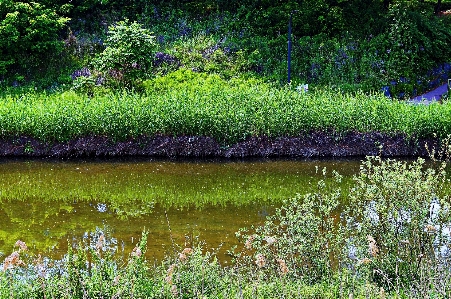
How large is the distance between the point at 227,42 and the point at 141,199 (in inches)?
415

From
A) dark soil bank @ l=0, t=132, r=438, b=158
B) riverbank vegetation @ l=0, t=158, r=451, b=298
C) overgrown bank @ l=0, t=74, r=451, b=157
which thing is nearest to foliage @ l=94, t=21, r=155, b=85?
overgrown bank @ l=0, t=74, r=451, b=157

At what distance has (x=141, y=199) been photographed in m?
12.6

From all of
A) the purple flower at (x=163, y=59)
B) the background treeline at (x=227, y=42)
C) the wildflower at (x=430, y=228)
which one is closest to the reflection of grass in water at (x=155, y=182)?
the background treeline at (x=227, y=42)

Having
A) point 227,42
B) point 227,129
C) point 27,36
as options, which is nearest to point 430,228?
point 227,129

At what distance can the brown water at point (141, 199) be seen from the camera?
411 inches

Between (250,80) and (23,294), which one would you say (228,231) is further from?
(250,80)

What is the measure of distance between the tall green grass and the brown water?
3.38 feet

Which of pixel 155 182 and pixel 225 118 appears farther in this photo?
pixel 225 118

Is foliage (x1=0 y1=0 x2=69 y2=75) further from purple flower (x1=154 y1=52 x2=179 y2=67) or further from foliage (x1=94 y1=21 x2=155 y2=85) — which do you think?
purple flower (x1=154 y1=52 x2=179 y2=67)

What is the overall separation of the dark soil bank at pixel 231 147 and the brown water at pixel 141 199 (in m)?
0.46

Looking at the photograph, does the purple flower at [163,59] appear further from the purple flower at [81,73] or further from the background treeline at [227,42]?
the purple flower at [81,73]

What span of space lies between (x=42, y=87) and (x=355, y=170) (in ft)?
38.4

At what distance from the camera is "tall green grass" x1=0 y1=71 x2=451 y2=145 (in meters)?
15.6

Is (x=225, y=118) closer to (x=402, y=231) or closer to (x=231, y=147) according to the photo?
(x=231, y=147)
